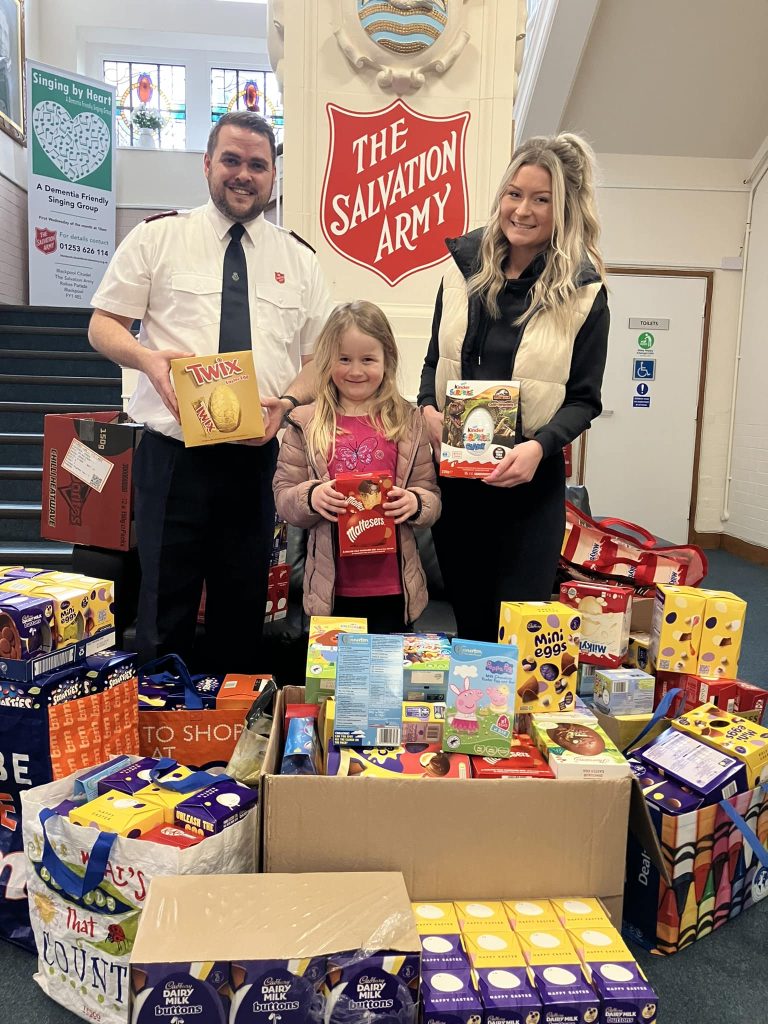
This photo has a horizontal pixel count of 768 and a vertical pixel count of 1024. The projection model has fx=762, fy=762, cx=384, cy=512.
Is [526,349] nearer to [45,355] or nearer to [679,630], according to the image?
[679,630]

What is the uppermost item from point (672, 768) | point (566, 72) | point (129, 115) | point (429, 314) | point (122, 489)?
point (129, 115)

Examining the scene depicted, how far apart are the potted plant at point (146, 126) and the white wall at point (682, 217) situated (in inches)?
180

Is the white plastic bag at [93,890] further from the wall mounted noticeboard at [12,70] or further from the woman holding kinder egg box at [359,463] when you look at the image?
the wall mounted noticeboard at [12,70]

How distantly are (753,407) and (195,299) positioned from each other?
5.11m

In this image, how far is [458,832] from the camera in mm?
1356

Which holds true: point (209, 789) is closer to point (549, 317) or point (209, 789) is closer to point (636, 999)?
point (636, 999)

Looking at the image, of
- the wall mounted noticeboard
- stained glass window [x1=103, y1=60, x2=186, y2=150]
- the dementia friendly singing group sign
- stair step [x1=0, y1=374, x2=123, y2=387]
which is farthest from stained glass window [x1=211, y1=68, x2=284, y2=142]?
stair step [x1=0, y1=374, x2=123, y2=387]

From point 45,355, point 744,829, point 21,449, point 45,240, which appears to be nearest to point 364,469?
point 744,829

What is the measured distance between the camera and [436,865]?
1358 millimetres

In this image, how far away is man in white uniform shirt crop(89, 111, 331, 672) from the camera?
6.45ft

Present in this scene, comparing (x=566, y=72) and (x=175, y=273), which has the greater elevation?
(x=566, y=72)

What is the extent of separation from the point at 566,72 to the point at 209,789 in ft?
17.6

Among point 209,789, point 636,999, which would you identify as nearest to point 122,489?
point 209,789

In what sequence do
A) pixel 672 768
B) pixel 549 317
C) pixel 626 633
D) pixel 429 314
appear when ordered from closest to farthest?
pixel 672 768 → pixel 549 317 → pixel 626 633 → pixel 429 314
